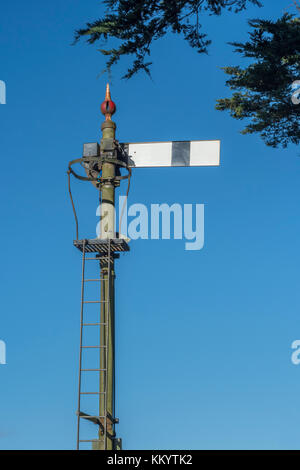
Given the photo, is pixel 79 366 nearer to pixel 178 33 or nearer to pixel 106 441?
pixel 106 441

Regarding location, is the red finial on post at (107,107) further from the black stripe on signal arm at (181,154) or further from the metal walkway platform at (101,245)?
the metal walkway platform at (101,245)

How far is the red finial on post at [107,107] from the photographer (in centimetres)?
941

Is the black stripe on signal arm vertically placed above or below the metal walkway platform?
above

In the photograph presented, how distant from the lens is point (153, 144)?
912 cm

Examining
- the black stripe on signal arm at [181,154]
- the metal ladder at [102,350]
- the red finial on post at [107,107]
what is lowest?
the metal ladder at [102,350]

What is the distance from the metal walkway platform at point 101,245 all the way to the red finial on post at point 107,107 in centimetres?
205

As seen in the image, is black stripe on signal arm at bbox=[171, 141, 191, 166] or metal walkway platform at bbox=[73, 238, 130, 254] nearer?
metal walkway platform at bbox=[73, 238, 130, 254]

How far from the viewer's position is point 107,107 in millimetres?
9391

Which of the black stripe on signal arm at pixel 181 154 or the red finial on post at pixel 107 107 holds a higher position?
the red finial on post at pixel 107 107

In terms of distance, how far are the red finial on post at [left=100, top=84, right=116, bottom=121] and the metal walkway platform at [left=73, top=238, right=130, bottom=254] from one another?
205cm

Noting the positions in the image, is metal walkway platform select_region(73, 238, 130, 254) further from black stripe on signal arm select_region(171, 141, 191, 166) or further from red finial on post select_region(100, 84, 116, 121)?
red finial on post select_region(100, 84, 116, 121)

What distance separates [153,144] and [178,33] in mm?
1998

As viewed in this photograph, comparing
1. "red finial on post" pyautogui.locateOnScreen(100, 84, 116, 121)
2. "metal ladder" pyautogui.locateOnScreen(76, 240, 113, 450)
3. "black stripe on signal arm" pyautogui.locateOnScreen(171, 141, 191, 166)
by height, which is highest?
"red finial on post" pyautogui.locateOnScreen(100, 84, 116, 121)

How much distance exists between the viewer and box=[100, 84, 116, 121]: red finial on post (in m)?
9.41
